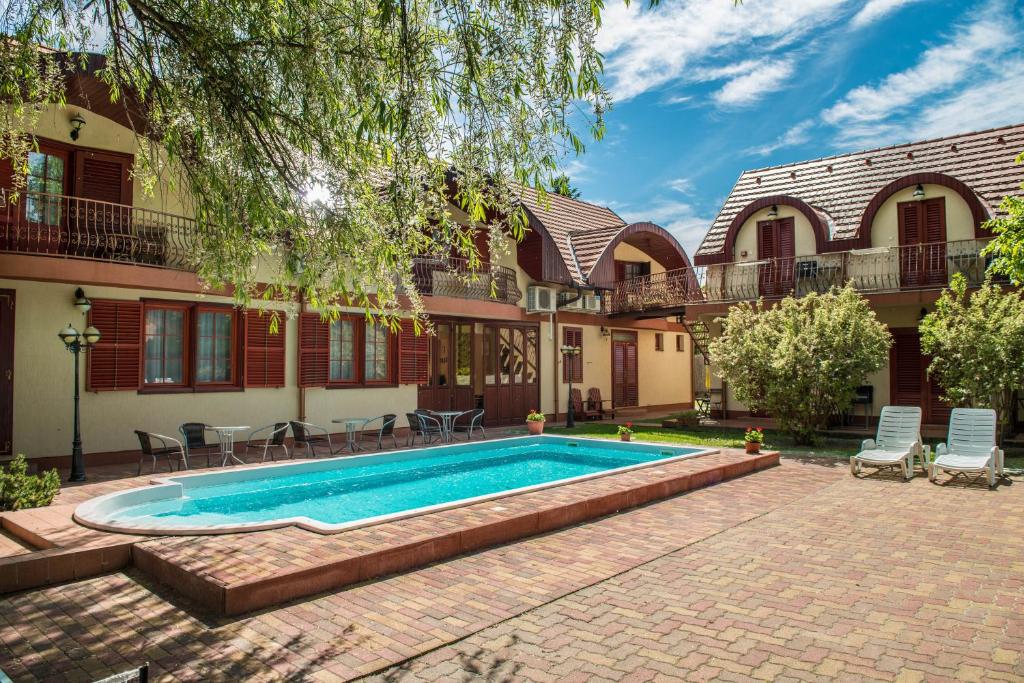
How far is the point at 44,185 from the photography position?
10805 mm

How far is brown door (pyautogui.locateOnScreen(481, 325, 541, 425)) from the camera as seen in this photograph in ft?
58.9

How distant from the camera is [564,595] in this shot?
4883 mm

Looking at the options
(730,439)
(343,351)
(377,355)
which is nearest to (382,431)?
(343,351)

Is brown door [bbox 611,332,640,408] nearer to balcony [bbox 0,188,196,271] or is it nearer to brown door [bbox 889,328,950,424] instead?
brown door [bbox 889,328,950,424]

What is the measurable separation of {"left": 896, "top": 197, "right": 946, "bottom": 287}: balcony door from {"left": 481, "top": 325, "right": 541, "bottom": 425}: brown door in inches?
370

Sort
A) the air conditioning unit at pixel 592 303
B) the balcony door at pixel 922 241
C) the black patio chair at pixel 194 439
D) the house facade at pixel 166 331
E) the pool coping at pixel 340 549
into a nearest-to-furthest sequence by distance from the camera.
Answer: the pool coping at pixel 340 549
the house facade at pixel 166 331
the black patio chair at pixel 194 439
the balcony door at pixel 922 241
the air conditioning unit at pixel 592 303

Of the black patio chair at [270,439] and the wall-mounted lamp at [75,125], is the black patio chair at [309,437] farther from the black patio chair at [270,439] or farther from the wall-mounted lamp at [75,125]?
the wall-mounted lamp at [75,125]

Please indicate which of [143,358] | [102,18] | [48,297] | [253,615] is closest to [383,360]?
[143,358]

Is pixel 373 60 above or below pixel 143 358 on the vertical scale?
above

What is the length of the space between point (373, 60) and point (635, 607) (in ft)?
15.2

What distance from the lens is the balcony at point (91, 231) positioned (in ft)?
33.5

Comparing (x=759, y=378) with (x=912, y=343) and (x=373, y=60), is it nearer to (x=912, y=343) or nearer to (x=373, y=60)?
(x=912, y=343)

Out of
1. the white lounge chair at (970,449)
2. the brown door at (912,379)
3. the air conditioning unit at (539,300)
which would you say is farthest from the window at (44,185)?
the brown door at (912,379)

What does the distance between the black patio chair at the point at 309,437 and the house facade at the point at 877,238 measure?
401 inches
